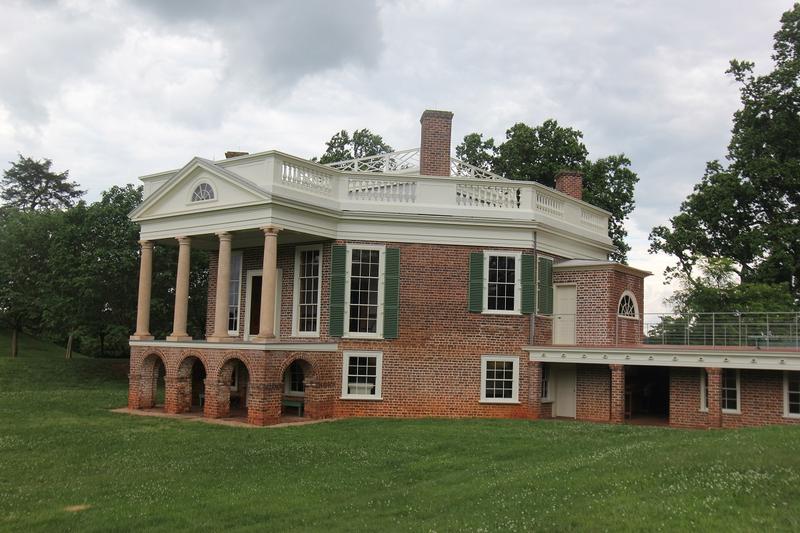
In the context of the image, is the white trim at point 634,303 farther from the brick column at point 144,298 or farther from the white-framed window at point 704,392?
the brick column at point 144,298

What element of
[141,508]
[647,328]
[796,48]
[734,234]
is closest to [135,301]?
[647,328]

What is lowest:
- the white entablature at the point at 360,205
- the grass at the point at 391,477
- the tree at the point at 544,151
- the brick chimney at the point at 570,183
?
the grass at the point at 391,477

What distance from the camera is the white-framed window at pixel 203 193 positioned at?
20.7m

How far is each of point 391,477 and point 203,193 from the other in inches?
470

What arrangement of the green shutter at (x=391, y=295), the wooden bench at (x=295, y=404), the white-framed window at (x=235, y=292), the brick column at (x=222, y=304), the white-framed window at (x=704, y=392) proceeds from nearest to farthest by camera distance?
the brick column at (x=222, y=304), the white-framed window at (x=704, y=392), the wooden bench at (x=295, y=404), the green shutter at (x=391, y=295), the white-framed window at (x=235, y=292)

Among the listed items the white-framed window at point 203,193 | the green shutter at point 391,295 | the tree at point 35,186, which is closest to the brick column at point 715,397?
the green shutter at point 391,295

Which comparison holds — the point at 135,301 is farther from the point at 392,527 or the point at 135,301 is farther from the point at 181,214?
the point at 392,527

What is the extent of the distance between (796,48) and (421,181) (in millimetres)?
21639

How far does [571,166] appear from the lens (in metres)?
36.8

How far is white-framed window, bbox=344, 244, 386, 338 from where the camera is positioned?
67.9 ft

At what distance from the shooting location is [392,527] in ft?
28.5

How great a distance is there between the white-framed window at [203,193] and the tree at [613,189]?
812 inches

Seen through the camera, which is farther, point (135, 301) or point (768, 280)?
point (135, 301)

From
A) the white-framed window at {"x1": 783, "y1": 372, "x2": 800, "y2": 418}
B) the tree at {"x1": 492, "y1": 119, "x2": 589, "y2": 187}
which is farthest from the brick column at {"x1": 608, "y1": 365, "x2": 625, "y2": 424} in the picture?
the tree at {"x1": 492, "y1": 119, "x2": 589, "y2": 187}
